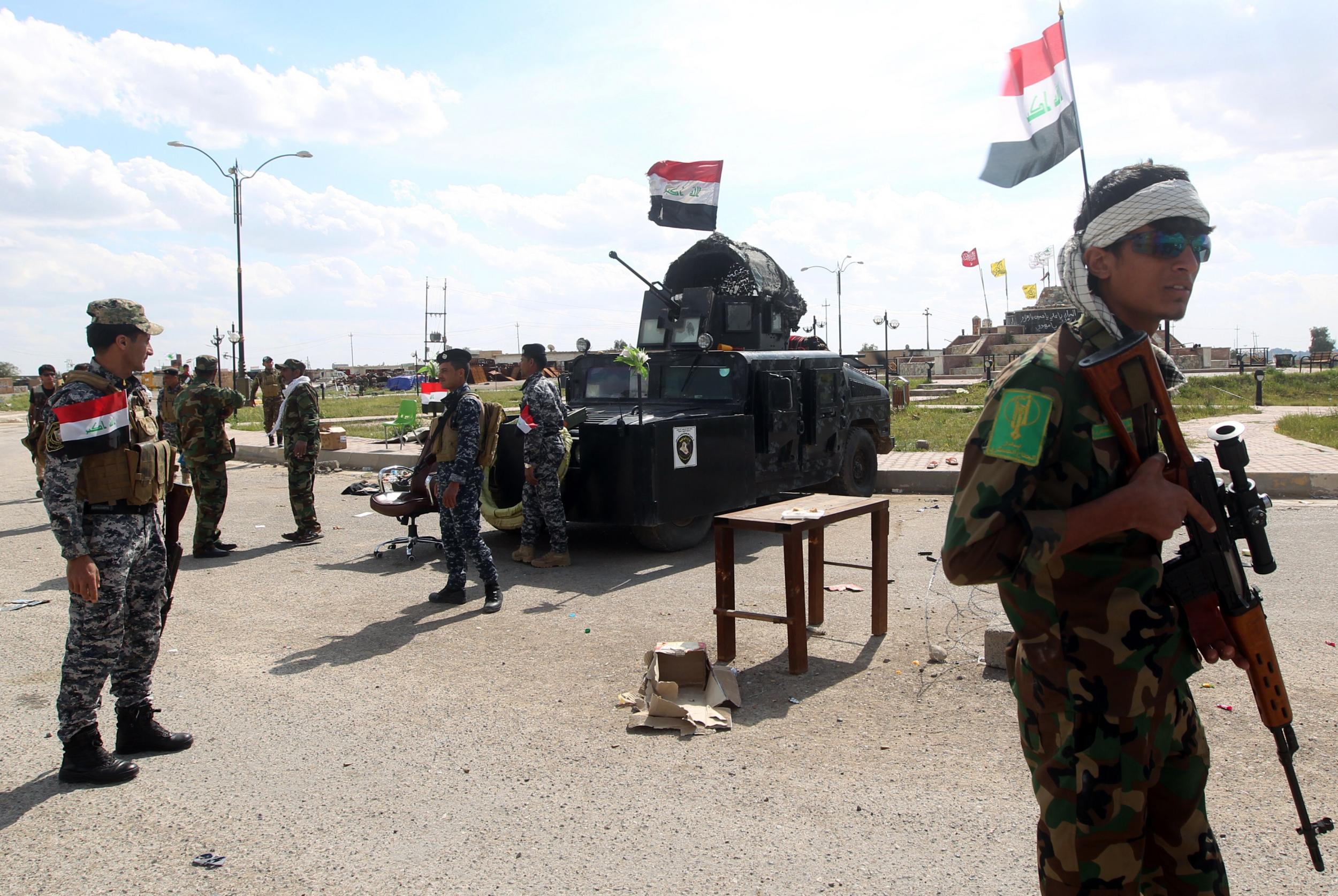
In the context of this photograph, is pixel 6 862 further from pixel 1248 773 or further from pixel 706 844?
pixel 1248 773

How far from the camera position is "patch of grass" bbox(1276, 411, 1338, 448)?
14.7 m

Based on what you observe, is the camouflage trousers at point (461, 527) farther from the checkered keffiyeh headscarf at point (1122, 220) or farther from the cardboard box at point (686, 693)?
the checkered keffiyeh headscarf at point (1122, 220)

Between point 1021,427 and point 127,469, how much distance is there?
3.49m

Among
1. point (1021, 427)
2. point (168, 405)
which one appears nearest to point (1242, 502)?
point (1021, 427)

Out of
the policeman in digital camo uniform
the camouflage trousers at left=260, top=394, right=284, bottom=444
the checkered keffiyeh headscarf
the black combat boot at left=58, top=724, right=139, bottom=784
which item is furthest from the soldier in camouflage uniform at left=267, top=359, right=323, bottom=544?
the camouflage trousers at left=260, top=394, right=284, bottom=444

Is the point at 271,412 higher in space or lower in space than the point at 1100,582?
higher

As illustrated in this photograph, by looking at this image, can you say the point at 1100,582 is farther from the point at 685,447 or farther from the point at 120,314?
the point at 685,447

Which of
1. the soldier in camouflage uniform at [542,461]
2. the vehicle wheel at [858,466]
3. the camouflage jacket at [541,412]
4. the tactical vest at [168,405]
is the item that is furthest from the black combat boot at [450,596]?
the vehicle wheel at [858,466]

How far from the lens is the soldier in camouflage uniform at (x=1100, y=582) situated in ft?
6.26

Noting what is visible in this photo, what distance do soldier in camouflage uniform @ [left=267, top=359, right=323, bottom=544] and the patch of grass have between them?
13148 mm

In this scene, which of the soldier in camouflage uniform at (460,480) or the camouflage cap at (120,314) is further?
the soldier in camouflage uniform at (460,480)

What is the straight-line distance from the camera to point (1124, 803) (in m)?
1.95

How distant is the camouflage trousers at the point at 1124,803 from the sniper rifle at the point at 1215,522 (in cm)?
16

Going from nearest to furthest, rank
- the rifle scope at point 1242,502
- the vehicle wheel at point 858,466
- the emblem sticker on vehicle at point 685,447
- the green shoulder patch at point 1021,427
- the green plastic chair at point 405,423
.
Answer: the green shoulder patch at point 1021,427, the rifle scope at point 1242,502, the emblem sticker on vehicle at point 685,447, the vehicle wheel at point 858,466, the green plastic chair at point 405,423
